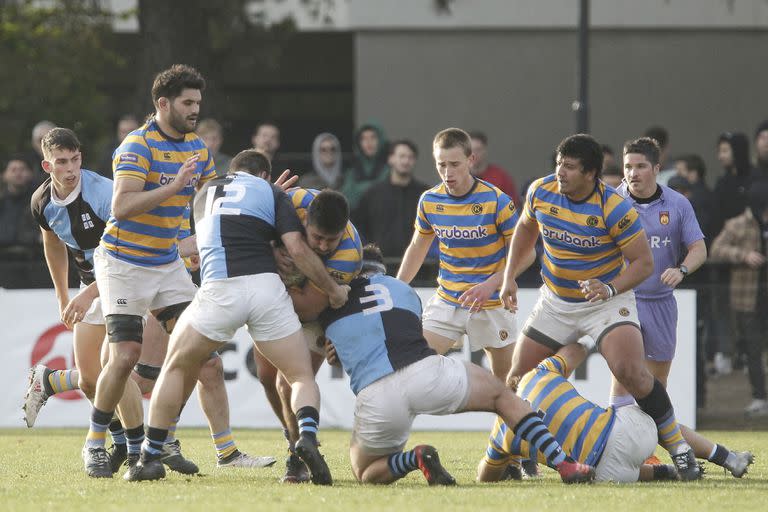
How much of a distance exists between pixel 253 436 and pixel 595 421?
458 centimetres

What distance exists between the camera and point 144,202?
312 inches

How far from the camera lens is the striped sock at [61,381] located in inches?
372

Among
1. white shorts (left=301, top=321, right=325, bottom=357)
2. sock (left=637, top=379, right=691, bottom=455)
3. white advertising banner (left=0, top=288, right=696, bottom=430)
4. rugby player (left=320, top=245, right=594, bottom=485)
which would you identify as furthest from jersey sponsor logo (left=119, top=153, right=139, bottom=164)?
white advertising banner (left=0, top=288, right=696, bottom=430)

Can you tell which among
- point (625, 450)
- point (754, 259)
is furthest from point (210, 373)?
point (754, 259)

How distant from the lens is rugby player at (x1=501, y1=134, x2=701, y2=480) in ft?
26.7

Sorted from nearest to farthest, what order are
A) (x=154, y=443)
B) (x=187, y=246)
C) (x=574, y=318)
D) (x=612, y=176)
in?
(x=154, y=443) → (x=574, y=318) → (x=187, y=246) → (x=612, y=176)

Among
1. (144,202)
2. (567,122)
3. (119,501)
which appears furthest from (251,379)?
(567,122)

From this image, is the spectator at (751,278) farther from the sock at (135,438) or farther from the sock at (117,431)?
the sock at (135,438)

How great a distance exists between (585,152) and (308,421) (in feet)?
7.46

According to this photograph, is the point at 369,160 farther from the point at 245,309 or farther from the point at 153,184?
the point at 245,309

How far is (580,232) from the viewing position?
8258 millimetres

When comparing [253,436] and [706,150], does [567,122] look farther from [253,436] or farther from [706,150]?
[253,436]

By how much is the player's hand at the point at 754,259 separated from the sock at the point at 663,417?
498 cm

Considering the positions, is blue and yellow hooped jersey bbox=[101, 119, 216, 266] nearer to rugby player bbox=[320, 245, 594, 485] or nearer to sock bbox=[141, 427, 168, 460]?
sock bbox=[141, 427, 168, 460]
